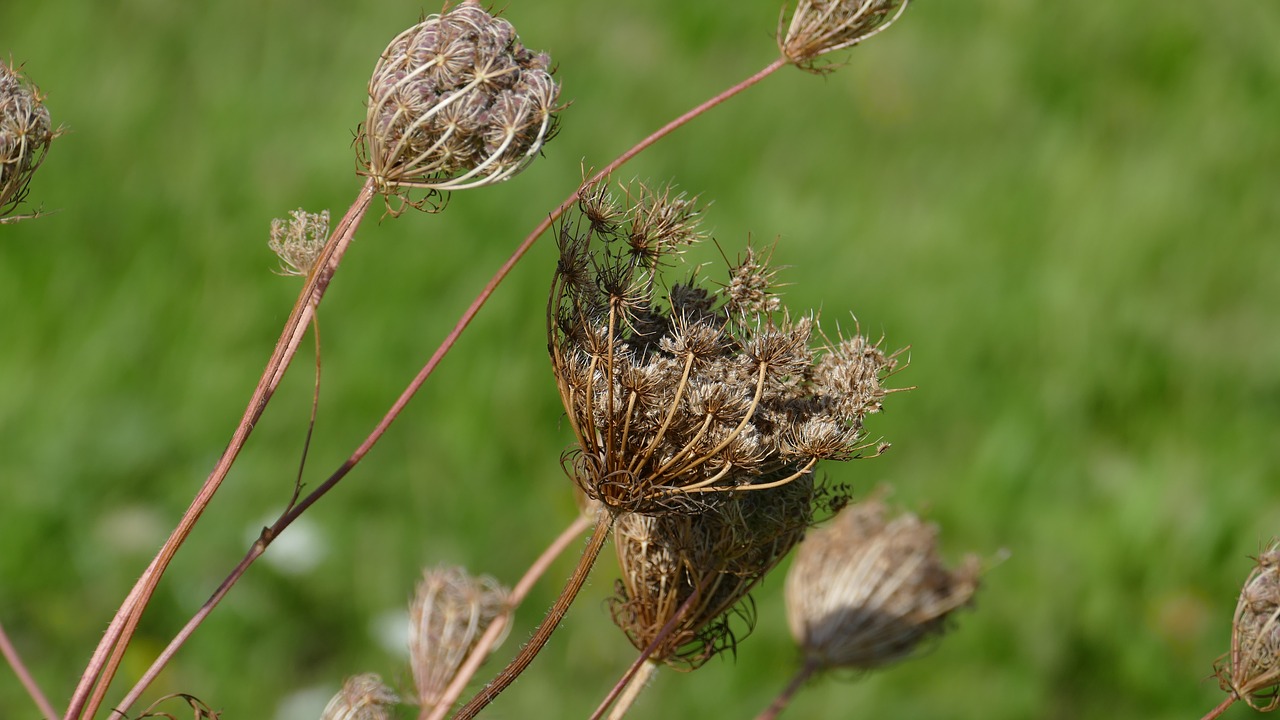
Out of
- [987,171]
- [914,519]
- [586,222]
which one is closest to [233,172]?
[987,171]

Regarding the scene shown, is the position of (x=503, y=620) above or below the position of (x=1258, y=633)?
below

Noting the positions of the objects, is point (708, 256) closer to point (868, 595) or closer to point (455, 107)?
point (868, 595)

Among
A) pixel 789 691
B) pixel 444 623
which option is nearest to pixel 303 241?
pixel 444 623

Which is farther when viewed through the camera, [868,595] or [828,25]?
[868,595]

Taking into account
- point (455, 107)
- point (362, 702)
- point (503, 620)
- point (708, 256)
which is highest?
point (708, 256)

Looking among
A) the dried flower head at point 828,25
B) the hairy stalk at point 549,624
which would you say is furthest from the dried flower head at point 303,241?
the dried flower head at point 828,25

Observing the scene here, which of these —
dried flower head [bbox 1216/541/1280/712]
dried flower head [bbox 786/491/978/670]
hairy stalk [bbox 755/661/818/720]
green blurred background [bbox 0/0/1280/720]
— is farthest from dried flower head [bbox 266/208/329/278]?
green blurred background [bbox 0/0/1280/720]

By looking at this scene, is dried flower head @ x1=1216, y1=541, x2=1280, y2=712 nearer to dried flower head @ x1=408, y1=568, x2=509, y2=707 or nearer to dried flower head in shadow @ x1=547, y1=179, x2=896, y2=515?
dried flower head in shadow @ x1=547, y1=179, x2=896, y2=515
